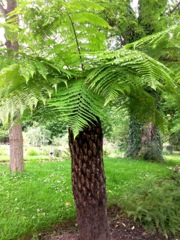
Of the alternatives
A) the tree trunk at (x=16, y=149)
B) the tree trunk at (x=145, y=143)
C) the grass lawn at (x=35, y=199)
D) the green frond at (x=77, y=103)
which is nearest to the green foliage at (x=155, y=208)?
the grass lawn at (x=35, y=199)

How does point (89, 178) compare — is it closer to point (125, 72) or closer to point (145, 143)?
point (125, 72)

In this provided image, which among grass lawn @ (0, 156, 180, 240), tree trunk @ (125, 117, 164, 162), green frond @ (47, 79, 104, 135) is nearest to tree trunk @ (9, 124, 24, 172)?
grass lawn @ (0, 156, 180, 240)

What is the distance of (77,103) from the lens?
1.10 m

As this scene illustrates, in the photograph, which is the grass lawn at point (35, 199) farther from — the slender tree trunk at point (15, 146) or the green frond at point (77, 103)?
the green frond at point (77, 103)

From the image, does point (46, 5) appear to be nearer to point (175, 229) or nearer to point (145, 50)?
point (145, 50)

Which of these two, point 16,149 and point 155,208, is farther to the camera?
point 16,149

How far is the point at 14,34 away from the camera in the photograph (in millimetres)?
1798

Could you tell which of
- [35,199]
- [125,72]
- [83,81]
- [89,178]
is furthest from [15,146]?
[125,72]

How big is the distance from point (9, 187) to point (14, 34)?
7.70 ft

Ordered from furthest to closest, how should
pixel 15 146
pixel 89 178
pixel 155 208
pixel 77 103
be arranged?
pixel 15 146 → pixel 155 208 → pixel 89 178 → pixel 77 103

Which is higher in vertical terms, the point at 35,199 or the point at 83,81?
the point at 83,81

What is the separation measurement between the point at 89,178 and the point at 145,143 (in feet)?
21.1

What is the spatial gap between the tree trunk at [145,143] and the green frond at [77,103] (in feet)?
21.5

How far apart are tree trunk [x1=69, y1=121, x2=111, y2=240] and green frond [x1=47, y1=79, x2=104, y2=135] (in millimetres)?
383
